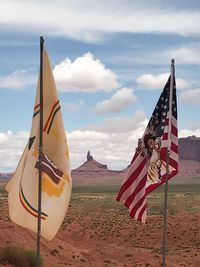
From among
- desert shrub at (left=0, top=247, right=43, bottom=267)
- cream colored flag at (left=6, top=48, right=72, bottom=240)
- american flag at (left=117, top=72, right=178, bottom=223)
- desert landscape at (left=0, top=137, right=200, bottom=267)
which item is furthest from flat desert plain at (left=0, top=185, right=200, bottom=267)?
cream colored flag at (left=6, top=48, right=72, bottom=240)

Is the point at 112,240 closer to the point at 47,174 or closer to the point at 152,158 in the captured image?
the point at 152,158

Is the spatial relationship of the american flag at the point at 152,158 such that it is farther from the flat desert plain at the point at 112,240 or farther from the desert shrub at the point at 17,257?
the flat desert plain at the point at 112,240

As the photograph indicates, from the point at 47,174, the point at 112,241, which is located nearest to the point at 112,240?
the point at 112,241

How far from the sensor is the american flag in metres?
13.5

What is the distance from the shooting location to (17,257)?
24.1m

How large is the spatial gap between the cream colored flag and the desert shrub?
45.5 feet

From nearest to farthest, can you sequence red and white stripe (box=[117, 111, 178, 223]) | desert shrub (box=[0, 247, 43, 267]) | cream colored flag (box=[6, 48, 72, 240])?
cream colored flag (box=[6, 48, 72, 240]), red and white stripe (box=[117, 111, 178, 223]), desert shrub (box=[0, 247, 43, 267])

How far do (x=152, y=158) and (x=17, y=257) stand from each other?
1327 centimetres

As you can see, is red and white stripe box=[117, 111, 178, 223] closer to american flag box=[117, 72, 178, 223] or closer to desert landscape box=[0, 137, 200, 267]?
american flag box=[117, 72, 178, 223]

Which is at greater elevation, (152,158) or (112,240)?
(152,158)

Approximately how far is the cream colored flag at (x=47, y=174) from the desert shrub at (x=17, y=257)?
13.9m

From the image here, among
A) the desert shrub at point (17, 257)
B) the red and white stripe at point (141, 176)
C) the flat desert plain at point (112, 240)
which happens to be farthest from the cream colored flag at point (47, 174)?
the flat desert plain at point (112, 240)

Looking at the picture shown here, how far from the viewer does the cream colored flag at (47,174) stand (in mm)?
10781

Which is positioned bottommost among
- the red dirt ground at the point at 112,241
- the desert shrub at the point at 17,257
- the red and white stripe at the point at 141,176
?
the red dirt ground at the point at 112,241
